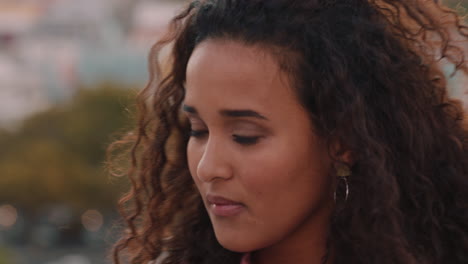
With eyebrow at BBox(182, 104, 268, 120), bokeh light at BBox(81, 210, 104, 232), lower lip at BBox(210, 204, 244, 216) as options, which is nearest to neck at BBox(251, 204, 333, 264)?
lower lip at BBox(210, 204, 244, 216)

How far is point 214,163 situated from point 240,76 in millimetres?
240

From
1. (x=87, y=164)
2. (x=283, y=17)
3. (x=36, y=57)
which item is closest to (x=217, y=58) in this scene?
(x=283, y=17)

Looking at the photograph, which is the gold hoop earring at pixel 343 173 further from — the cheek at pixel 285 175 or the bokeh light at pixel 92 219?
the bokeh light at pixel 92 219

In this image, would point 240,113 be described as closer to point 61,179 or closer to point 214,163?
point 214,163

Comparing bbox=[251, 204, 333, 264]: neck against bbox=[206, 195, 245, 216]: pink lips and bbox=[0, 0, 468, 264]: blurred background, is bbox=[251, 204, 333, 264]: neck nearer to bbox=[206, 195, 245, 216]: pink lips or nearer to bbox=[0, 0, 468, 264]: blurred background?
bbox=[206, 195, 245, 216]: pink lips

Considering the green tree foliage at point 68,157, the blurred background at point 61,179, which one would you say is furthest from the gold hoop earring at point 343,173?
the green tree foliage at point 68,157

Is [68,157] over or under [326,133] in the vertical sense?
under

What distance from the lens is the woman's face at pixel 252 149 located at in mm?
2311

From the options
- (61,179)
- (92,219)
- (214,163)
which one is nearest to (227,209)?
(214,163)

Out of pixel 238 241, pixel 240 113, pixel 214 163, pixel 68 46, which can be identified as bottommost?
pixel 68 46

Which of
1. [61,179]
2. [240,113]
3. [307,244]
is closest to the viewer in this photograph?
[240,113]

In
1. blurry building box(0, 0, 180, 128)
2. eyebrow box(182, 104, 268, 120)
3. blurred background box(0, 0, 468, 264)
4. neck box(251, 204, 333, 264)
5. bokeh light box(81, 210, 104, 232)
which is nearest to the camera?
eyebrow box(182, 104, 268, 120)

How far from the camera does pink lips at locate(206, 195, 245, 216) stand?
235 cm

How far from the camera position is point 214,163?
2.33m
